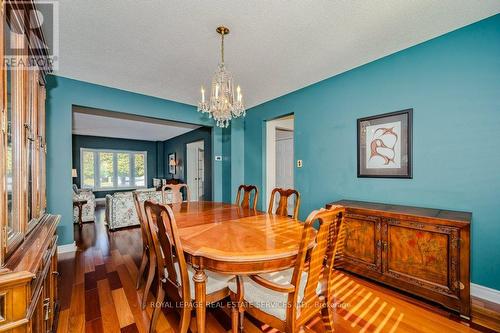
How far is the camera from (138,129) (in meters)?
6.73

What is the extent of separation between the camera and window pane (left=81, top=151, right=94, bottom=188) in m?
7.75

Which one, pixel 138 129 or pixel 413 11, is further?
pixel 138 129

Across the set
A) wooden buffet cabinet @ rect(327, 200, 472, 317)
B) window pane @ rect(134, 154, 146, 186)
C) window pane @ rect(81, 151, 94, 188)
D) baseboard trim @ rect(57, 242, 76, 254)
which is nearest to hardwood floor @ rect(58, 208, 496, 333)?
wooden buffet cabinet @ rect(327, 200, 472, 317)

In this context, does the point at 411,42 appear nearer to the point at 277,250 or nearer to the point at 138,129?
the point at 277,250

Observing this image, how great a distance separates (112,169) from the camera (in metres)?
8.40

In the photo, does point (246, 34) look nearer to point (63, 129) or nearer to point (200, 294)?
point (200, 294)

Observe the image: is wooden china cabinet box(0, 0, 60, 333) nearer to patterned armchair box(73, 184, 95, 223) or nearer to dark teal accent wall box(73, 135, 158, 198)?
patterned armchair box(73, 184, 95, 223)

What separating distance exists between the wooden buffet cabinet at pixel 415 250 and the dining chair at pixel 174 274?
5.12 feet

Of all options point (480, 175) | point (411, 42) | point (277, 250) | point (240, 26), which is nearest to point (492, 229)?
point (480, 175)

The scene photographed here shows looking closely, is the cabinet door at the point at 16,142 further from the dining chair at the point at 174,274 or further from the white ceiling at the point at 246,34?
the white ceiling at the point at 246,34

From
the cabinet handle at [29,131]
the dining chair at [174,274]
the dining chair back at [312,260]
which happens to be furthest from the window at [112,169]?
the dining chair back at [312,260]

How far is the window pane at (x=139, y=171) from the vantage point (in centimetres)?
888

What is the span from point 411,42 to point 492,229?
199 centimetres

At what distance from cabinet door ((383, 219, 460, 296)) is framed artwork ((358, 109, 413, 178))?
72 centimetres
